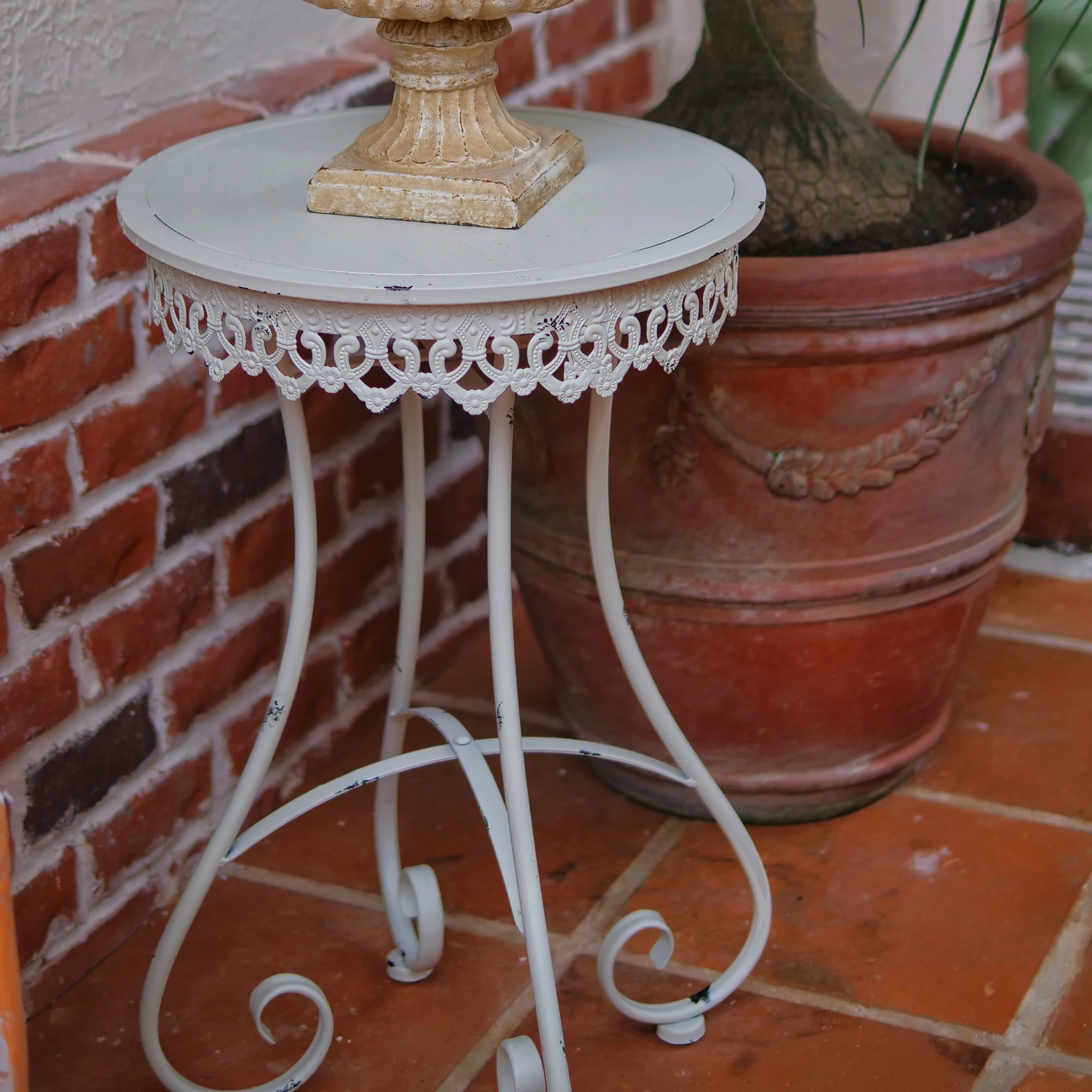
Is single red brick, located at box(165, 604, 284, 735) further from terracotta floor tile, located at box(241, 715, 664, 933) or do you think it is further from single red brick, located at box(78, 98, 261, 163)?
single red brick, located at box(78, 98, 261, 163)

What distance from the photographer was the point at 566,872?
1642 mm

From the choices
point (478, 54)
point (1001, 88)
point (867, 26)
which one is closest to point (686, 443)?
point (478, 54)

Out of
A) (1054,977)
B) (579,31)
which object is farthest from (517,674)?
(579,31)

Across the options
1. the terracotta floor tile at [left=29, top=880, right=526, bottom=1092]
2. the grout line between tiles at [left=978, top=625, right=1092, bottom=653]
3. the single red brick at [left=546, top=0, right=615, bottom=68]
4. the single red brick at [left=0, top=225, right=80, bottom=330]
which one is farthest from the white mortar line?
the single red brick at [left=0, top=225, right=80, bottom=330]

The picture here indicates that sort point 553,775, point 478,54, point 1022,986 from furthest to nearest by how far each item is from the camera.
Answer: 1. point 553,775
2. point 1022,986
3. point 478,54

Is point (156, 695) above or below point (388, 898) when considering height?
above

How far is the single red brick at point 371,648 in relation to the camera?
6.01 feet

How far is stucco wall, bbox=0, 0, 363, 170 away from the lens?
1330 mm

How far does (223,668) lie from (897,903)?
78 centimetres

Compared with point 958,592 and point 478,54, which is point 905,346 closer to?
point 958,592

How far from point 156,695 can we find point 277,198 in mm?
602

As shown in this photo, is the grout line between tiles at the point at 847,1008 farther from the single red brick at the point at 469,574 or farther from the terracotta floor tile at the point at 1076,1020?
the single red brick at the point at 469,574

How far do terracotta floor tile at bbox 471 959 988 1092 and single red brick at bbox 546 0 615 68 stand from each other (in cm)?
129

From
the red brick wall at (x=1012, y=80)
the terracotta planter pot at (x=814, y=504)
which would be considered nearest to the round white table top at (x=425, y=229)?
the terracotta planter pot at (x=814, y=504)
